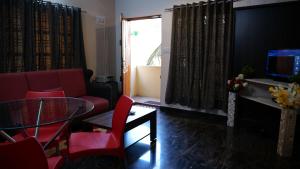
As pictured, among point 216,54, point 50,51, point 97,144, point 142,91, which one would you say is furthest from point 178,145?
point 142,91

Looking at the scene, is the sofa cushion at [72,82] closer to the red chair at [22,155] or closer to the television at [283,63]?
the red chair at [22,155]

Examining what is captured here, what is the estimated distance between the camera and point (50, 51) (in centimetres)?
362

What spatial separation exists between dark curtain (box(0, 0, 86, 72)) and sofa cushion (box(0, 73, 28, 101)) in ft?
0.87

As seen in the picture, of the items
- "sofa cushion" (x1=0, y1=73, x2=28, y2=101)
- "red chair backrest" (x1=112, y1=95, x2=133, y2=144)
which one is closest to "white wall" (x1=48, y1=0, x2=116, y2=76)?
"sofa cushion" (x1=0, y1=73, x2=28, y2=101)

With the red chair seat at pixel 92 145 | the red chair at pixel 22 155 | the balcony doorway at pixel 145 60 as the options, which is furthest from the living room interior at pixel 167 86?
the balcony doorway at pixel 145 60

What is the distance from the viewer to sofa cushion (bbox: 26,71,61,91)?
310cm

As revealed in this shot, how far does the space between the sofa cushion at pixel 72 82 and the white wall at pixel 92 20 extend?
2.27 feet

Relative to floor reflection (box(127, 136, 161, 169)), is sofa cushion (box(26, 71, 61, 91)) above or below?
above

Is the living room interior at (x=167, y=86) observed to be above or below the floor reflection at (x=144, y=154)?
above

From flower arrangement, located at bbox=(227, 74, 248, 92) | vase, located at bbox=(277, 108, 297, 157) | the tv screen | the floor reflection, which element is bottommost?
the floor reflection

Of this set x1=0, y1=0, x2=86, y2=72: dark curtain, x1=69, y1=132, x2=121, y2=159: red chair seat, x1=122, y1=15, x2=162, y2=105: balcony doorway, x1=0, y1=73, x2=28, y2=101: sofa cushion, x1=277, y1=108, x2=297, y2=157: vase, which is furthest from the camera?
x1=122, y1=15, x2=162, y2=105: balcony doorway

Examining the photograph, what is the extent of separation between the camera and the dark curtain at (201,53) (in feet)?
11.6

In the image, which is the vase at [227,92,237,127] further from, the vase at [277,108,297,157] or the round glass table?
the round glass table

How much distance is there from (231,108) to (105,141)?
2.27m
